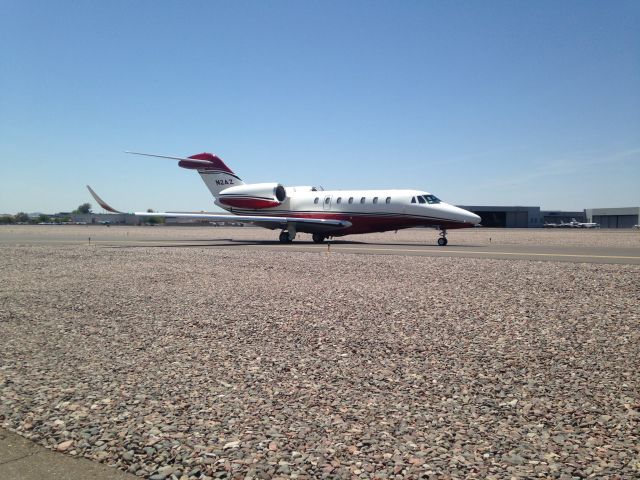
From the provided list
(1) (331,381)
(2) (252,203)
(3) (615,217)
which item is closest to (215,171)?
(2) (252,203)

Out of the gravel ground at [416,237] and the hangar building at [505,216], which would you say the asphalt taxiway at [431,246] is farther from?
the hangar building at [505,216]

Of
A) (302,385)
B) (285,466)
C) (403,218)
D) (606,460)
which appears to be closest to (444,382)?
(302,385)

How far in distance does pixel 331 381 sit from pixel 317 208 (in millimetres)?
26111

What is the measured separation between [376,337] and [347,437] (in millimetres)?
2971

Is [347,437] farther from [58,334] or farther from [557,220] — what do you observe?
[557,220]

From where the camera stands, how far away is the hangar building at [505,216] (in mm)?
92169

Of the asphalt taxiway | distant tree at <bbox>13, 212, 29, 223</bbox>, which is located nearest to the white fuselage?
the asphalt taxiway

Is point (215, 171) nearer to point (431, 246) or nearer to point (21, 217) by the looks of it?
point (431, 246)

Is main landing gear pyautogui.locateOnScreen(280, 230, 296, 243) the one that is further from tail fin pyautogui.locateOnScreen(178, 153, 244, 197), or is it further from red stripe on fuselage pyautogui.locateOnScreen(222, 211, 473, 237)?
tail fin pyautogui.locateOnScreen(178, 153, 244, 197)

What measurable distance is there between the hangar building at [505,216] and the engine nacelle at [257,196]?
214 feet

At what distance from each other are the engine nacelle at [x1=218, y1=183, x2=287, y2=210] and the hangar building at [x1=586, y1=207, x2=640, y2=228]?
8673 cm

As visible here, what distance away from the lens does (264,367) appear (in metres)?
5.58

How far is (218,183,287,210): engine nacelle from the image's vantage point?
32500 mm

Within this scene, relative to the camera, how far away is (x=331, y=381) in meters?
5.12
